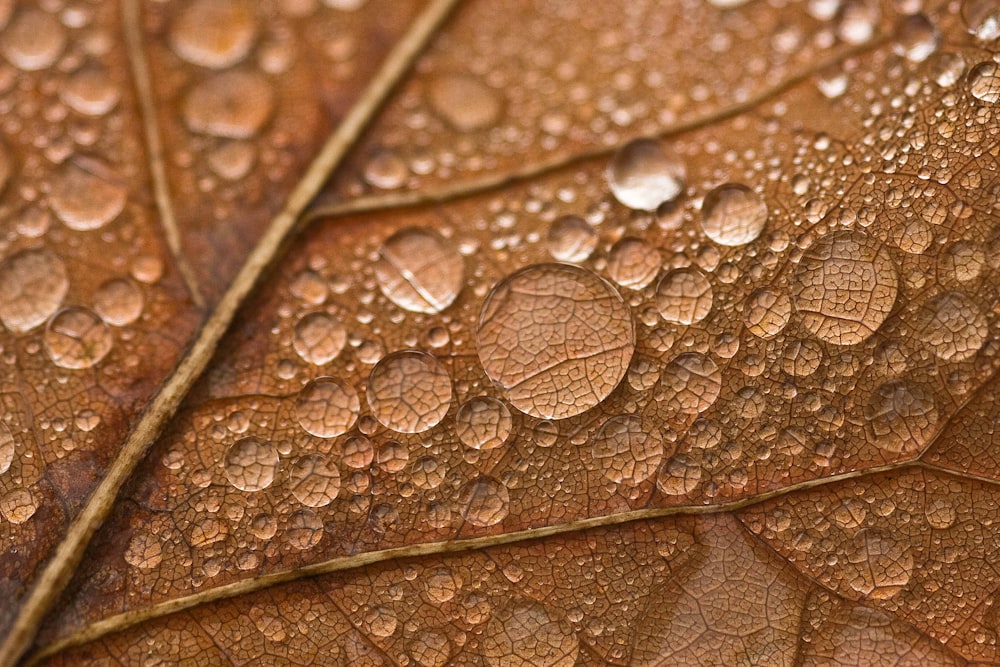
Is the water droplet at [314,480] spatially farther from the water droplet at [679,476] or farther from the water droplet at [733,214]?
the water droplet at [733,214]

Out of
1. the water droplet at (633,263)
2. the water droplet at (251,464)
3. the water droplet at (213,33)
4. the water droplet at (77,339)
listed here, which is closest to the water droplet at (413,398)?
the water droplet at (251,464)

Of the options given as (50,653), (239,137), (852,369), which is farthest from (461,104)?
(50,653)

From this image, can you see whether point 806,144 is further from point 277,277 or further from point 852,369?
point 277,277

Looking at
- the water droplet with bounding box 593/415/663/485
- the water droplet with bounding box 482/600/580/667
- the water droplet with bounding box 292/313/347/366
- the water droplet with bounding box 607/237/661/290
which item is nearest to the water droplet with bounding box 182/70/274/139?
the water droplet with bounding box 292/313/347/366

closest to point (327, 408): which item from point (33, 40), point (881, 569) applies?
point (33, 40)

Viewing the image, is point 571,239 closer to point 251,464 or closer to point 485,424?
point 485,424
